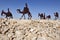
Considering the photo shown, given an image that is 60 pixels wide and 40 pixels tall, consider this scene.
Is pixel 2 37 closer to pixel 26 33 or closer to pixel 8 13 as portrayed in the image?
pixel 26 33

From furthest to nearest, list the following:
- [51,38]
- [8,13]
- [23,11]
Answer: [8,13], [23,11], [51,38]

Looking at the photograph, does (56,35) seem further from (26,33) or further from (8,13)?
(8,13)

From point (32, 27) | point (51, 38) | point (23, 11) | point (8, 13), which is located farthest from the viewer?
point (8, 13)

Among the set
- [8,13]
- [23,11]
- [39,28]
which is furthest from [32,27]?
[8,13]

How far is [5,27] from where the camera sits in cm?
1344

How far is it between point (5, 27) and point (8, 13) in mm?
9781

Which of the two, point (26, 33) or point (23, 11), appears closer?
point (26, 33)

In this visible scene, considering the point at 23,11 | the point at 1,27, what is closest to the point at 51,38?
the point at 1,27

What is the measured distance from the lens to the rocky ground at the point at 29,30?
12.6 metres

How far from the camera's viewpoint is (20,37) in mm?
12617

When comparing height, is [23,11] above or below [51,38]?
above

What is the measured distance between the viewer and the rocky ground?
496 inches

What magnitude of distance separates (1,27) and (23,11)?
8418 mm

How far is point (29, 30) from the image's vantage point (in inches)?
518
